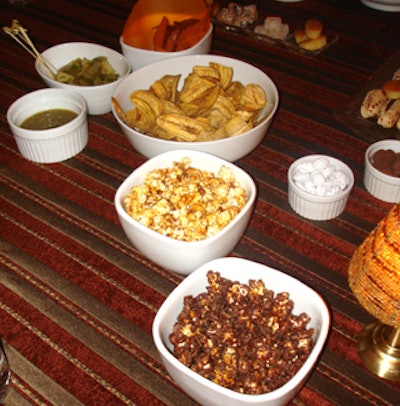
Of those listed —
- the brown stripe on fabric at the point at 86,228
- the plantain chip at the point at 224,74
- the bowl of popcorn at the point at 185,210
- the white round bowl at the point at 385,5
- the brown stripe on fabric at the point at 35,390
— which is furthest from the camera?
the white round bowl at the point at 385,5

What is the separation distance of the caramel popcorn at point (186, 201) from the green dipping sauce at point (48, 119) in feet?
1.45

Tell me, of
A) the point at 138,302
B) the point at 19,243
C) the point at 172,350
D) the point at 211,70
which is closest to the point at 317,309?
the point at 172,350

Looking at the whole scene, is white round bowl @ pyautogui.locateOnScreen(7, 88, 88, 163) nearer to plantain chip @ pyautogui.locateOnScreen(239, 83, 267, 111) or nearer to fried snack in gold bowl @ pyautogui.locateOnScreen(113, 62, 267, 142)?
fried snack in gold bowl @ pyautogui.locateOnScreen(113, 62, 267, 142)

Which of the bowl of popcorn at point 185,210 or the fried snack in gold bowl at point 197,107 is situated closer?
the bowl of popcorn at point 185,210

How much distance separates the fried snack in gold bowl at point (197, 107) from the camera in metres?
1.33

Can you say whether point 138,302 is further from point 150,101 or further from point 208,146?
point 150,101

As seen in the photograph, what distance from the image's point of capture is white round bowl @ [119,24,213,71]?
5.25ft

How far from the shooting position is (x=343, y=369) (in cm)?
98

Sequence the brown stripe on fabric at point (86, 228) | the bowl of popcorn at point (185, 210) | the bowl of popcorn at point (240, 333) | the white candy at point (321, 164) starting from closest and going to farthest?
the bowl of popcorn at point (240, 333) < the bowl of popcorn at point (185, 210) < the brown stripe on fabric at point (86, 228) < the white candy at point (321, 164)

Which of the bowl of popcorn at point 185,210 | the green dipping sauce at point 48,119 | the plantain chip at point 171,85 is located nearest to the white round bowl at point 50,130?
the green dipping sauce at point 48,119

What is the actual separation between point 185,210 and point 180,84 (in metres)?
0.64

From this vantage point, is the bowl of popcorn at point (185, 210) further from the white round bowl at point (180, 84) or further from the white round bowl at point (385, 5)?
the white round bowl at point (385, 5)

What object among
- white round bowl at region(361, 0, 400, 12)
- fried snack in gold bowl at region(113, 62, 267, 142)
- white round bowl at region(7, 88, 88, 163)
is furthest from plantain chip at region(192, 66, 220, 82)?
white round bowl at region(361, 0, 400, 12)

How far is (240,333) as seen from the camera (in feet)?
2.98
